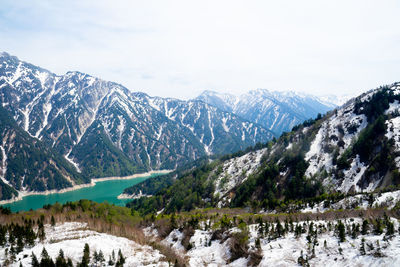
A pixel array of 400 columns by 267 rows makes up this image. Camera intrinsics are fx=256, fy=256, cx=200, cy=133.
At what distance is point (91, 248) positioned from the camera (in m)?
40.5

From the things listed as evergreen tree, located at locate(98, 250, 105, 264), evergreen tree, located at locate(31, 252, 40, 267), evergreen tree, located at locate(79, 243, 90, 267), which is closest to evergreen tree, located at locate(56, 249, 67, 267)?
evergreen tree, located at locate(79, 243, 90, 267)

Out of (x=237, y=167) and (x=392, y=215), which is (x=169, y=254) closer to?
(x=392, y=215)

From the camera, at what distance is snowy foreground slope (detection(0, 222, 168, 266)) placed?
123 ft

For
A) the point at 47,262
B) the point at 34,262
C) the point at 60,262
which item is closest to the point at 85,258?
the point at 60,262

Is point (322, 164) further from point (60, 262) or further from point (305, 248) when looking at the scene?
point (60, 262)

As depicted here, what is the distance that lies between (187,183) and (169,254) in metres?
130

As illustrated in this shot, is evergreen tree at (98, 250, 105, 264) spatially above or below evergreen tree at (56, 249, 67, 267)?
below

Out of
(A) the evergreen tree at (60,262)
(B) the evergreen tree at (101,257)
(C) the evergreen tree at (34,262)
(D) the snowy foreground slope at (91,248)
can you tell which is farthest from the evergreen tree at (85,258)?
(C) the evergreen tree at (34,262)

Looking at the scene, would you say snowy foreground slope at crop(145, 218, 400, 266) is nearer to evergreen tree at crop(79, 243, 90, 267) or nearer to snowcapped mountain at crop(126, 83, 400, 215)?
evergreen tree at crop(79, 243, 90, 267)

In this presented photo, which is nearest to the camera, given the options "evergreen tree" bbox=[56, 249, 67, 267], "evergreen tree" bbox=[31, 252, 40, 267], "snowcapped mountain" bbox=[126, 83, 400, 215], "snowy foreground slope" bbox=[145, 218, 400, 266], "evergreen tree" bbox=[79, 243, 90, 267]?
"snowy foreground slope" bbox=[145, 218, 400, 266]

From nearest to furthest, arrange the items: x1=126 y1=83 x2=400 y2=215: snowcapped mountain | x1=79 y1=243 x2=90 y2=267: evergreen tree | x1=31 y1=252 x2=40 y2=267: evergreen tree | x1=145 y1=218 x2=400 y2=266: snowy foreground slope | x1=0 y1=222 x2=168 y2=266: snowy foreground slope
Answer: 1. x1=145 y1=218 x2=400 y2=266: snowy foreground slope
2. x1=31 y1=252 x2=40 y2=267: evergreen tree
3. x1=79 y1=243 x2=90 y2=267: evergreen tree
4. x1=0 y1=222 x2=168 y2=266: snowy foreground slope
5. x1=126 y1=83 x2=400 y2=215: snowcapped mountain

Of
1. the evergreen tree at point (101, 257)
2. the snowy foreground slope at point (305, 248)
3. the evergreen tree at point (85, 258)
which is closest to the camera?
the snowy foreground slope at point (305, 248)

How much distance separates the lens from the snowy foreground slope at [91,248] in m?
37.6

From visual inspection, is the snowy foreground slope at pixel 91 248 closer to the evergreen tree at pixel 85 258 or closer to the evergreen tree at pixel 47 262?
the evergreen tree at pixel 85 258
